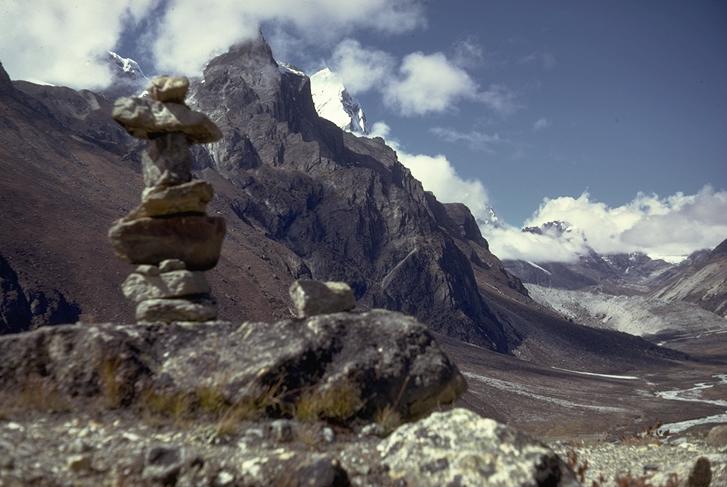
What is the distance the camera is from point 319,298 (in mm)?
10773

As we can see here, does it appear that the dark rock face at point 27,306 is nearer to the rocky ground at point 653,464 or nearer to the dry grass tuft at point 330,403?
the rocky ground at point 653,464

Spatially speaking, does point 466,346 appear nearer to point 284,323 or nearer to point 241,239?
point 241,239

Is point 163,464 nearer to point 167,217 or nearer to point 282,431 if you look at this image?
point 282,431

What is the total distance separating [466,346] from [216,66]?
12215cm

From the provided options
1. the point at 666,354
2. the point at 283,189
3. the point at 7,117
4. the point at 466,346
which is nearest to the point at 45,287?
the point at 7,117

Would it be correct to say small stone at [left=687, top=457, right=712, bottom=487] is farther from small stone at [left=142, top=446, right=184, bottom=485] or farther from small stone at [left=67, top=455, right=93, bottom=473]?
small stone at [left=67, top=455, right=93, bottom=473]

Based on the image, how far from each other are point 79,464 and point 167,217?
6737mm

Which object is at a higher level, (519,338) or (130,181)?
(130,181)

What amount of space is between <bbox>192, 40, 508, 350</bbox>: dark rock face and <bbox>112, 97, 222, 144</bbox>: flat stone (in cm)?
11563

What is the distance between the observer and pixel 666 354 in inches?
6722

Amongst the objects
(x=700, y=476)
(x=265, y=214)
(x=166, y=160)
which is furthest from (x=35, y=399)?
(x=265, y=214)

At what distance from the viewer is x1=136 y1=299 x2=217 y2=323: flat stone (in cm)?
1114

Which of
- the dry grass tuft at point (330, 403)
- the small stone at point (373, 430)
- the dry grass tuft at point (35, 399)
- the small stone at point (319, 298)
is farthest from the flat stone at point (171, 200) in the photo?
the small stone at point (373, 430)

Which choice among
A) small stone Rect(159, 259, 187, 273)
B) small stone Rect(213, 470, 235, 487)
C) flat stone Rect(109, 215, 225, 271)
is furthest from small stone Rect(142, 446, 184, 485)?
flat stone Rect(109, 215, 225, 271)
